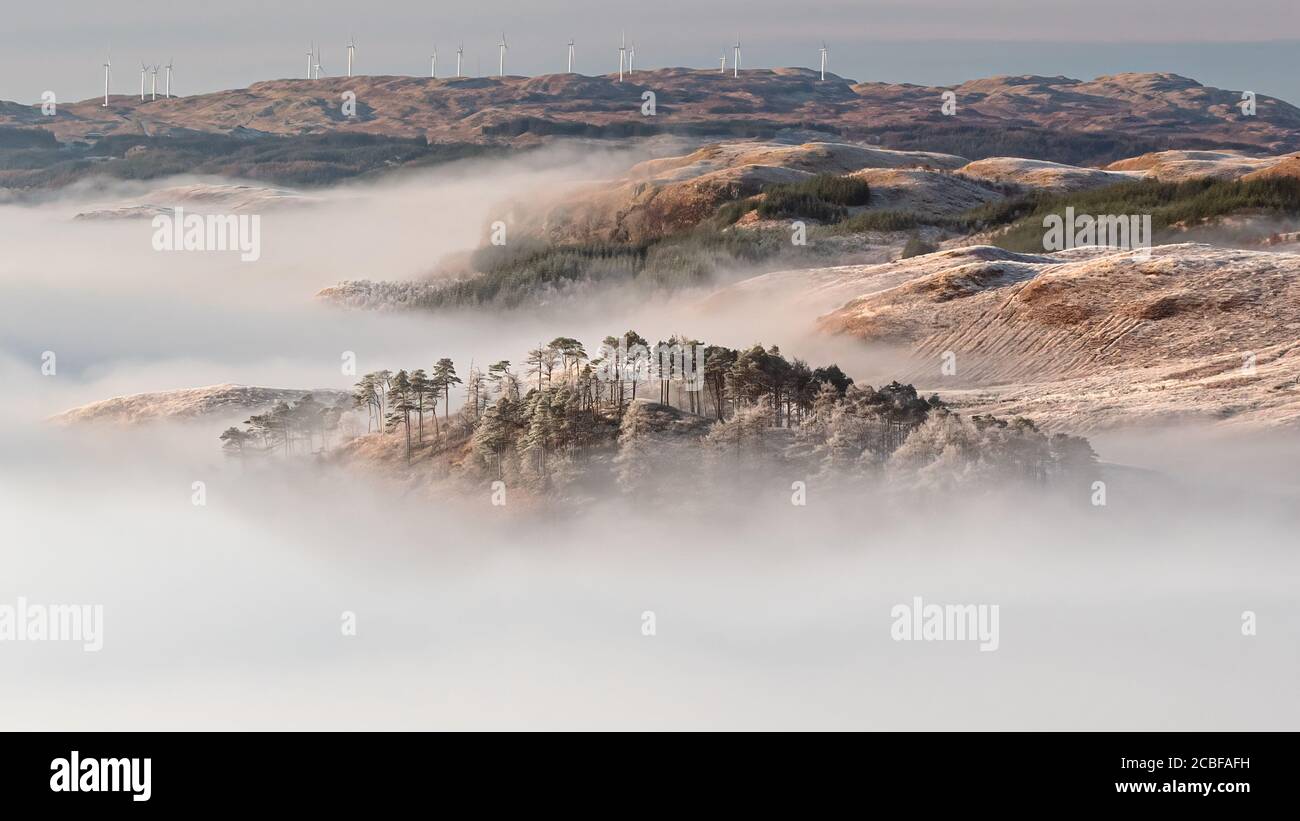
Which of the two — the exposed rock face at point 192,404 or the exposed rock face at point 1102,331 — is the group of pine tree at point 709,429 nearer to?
the exposed rock face at point 1102,331

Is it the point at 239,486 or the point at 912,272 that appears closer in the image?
the point at 239,486

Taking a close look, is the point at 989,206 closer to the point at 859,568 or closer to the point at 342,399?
the point at 342,399

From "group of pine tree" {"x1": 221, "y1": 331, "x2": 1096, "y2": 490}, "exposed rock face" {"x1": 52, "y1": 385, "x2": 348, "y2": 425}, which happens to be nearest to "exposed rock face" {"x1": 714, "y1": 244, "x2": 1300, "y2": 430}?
"group of pine tree" {"x1": 221, "y1": 331, "x2": 1096, "y2": 490}

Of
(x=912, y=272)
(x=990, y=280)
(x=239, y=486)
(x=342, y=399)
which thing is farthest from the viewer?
(x=912, y=272)

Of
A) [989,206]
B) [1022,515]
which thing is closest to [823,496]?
[1022,515]

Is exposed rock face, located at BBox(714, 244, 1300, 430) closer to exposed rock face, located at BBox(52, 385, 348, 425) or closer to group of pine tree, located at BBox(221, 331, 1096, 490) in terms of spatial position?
group of pine tree, located at BBox(221, 331, 1096, 490)

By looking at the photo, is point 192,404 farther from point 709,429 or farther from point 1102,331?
point 1102,331
